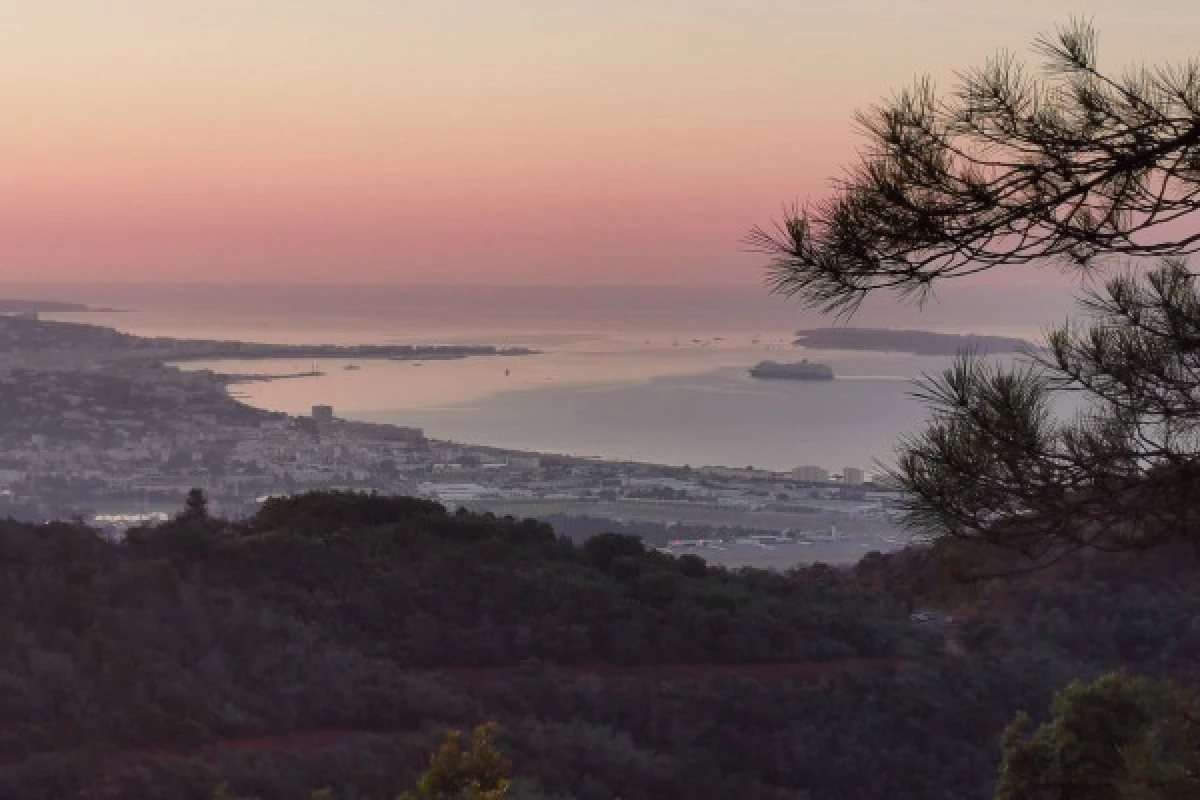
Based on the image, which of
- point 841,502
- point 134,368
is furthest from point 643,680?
point 134,368

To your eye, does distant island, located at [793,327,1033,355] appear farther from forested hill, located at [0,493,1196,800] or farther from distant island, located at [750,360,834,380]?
forested hill, located at [0,493,1196,800]

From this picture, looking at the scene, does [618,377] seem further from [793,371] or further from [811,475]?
[811,475]

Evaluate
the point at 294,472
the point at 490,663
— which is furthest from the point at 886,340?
the point at 490,663

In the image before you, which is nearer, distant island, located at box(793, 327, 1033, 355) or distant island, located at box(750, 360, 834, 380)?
distant island, located at box(793, 327, 1033, 355)

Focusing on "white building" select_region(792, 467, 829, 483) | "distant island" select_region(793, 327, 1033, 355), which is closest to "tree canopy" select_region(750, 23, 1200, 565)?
"white building" select_region(792, 467, 829, 483)

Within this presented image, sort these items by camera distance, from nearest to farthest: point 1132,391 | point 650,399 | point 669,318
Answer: point 1132,391 → point 650,399 → point 669,318

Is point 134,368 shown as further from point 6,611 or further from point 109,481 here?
point 6,611
